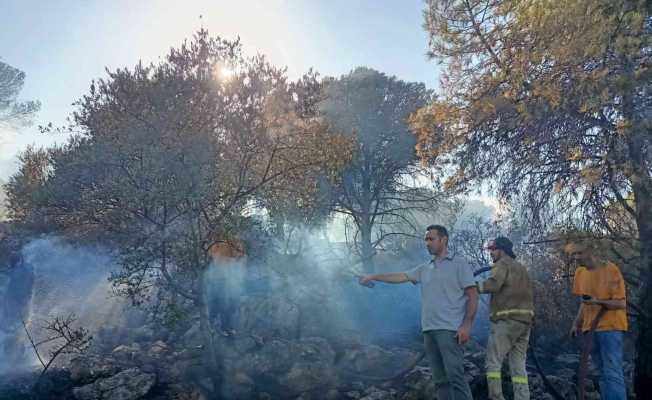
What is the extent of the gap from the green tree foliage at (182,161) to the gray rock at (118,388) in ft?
4.55

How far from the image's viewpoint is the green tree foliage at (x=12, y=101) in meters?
35.8

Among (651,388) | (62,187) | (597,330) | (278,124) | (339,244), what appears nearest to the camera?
(597,330)

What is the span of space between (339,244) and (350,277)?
613 cm

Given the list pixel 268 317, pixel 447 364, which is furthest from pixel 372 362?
pixel 447 364

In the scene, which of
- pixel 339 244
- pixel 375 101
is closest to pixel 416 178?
pixel 375 101

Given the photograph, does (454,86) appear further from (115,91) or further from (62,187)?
(62,187)

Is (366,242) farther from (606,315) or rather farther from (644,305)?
(606,315)

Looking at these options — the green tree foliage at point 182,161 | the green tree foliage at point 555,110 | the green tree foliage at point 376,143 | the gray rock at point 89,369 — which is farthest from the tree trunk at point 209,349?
the green tree foliage at point 376,143

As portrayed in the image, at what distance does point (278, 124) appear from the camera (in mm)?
10047

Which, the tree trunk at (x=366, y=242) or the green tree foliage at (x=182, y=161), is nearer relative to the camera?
the green tree foliage at (x=182, y=161)

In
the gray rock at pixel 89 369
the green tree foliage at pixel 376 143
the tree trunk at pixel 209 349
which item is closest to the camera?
the gray rock at pixel 89 369

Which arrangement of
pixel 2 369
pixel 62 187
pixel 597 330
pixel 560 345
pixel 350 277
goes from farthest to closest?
pixel 350 277 < pixel 560 345 < pixel 2 369 < pixel 62 187 < pixel 597 330

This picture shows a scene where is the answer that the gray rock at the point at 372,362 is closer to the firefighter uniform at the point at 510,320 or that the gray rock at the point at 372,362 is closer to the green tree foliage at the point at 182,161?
the green tree foliage at the point at 182,161

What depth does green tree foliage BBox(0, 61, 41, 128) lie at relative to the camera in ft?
117
